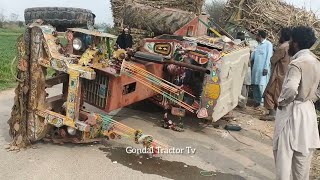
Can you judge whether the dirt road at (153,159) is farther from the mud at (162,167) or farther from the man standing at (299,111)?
the man standing at (299,111)

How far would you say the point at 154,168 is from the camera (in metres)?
4.96

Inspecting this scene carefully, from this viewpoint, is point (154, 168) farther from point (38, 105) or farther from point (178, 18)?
point (178, 18)

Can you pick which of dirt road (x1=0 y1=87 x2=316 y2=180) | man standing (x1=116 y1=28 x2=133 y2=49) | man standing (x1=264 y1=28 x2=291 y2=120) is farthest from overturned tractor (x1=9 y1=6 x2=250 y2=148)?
man standing (x1=116 y1=28 x2=133 y2=49)

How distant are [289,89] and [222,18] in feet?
23.9

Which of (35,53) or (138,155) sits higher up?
(35,53)

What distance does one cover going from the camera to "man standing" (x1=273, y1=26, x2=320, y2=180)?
4.09 m

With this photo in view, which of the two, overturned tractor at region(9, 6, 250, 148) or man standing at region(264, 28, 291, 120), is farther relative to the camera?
man standing at region(264, 28, 291, 120)

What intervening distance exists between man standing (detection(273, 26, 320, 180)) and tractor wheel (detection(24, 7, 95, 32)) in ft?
14.3

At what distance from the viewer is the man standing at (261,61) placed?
8.07 meters

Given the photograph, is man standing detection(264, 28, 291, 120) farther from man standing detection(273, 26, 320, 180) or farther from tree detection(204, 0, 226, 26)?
tree detection(204, 0, 226, 26)

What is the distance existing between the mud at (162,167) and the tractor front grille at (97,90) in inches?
24.4

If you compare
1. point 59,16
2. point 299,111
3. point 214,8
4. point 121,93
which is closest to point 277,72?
point 121,93

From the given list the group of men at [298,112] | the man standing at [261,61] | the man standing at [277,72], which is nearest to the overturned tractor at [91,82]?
the man standing at [277,72]

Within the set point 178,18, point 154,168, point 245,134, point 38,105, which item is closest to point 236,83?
point 245,134
